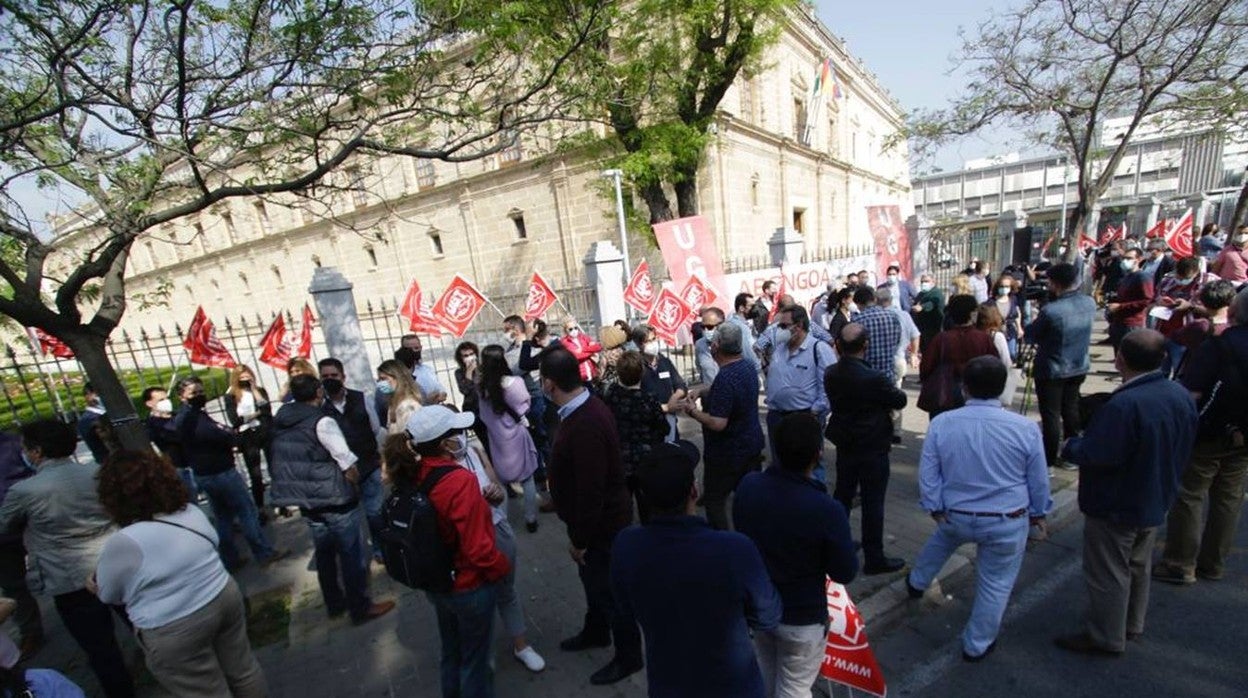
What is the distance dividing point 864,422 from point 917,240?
12.1m

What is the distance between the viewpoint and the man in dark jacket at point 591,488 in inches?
111

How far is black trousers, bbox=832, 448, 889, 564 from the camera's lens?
362cm

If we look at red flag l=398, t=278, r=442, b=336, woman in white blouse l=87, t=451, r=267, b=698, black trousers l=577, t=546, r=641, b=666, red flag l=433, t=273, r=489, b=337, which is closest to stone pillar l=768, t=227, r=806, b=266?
red flag l=433, t=273, r=489, b=337

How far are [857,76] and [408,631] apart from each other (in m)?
35.7

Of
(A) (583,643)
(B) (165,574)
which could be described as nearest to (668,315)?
(A) (583,643)

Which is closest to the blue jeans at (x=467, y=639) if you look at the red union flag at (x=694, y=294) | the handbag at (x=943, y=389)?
the handbag at (x=943, y=389)

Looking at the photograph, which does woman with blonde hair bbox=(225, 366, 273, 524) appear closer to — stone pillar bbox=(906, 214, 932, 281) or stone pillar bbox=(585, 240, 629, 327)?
stone pillar bbox=(585, 240, 629, 327)

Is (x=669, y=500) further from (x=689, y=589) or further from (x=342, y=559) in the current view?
(x=342, y=559)

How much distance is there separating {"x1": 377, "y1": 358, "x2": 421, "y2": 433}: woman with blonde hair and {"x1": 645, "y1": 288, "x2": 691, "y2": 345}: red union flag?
4.01 metres

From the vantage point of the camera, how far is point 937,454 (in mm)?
2910

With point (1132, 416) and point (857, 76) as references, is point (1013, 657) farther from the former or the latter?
point (857, 76)

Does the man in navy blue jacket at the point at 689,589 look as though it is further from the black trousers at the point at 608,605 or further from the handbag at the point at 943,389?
the handbag at the point at 943,389

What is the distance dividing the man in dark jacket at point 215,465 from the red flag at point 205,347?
1.49 meters

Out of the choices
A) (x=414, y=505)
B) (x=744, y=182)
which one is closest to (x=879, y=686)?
(x=414, y=505)
